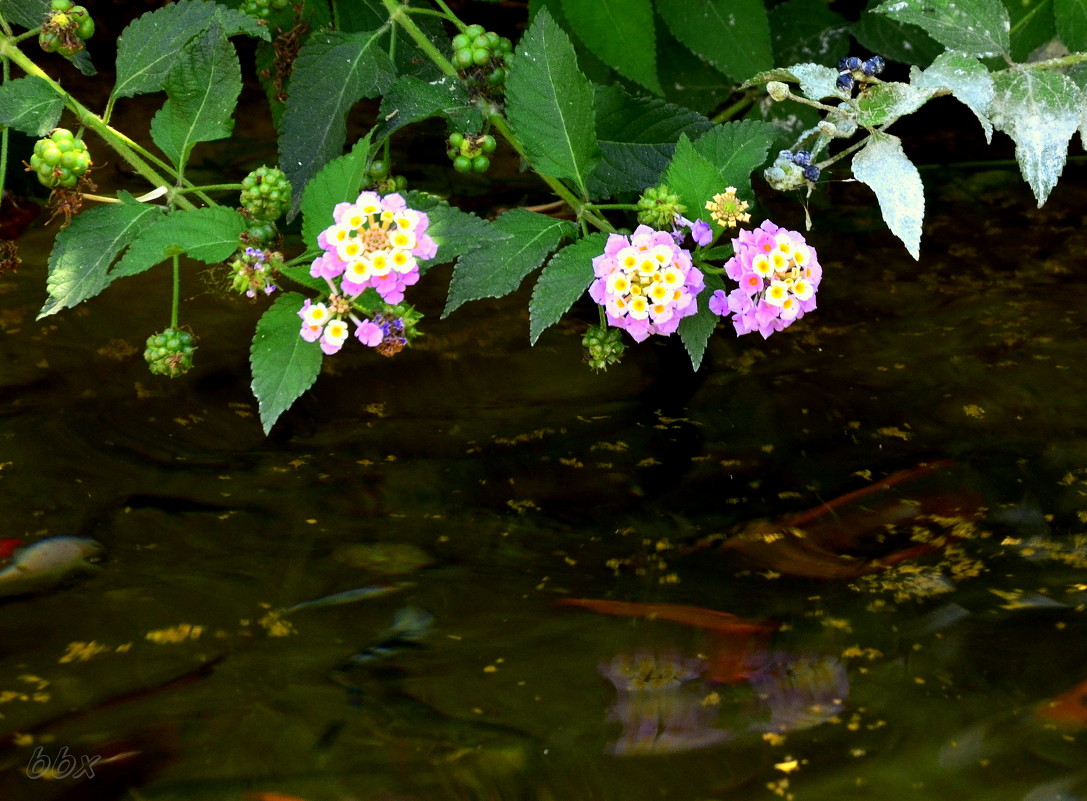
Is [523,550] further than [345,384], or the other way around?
[345,384]

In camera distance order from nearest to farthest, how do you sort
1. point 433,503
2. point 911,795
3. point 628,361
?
point 911,795 → point 433,503 → point 628,361

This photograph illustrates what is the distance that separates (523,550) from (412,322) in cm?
23

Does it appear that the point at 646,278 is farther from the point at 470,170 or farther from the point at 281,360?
the point at 281,360

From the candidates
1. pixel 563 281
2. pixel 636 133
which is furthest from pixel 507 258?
pixel 636 133

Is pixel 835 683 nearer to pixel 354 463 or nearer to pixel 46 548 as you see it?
pixel 354 463

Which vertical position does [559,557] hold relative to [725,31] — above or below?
below

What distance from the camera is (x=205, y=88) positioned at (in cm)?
100

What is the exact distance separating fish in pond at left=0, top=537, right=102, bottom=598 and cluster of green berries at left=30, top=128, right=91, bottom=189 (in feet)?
1.07

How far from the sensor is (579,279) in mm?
945

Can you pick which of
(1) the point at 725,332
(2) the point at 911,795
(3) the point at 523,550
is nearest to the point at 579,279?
(3) the point at 523,550

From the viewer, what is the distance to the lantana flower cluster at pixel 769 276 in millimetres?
925

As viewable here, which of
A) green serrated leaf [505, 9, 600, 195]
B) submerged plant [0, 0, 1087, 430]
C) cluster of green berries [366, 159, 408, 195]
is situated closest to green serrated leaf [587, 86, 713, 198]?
submerged plant [0, 0, 1087, 430]

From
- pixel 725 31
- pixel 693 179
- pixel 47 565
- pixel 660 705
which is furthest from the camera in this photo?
pixel 725 31

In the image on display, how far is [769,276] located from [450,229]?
0.29 meters
